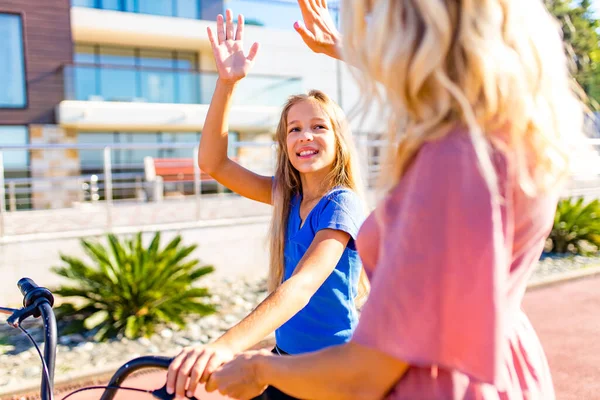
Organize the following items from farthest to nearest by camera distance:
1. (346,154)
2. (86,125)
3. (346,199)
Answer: (86,125) → (346,154) → (346,199)

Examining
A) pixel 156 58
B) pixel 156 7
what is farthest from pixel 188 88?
pixel 156 7

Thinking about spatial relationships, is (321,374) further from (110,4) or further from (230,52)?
(110,4)

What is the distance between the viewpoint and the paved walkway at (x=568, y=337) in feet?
14.1

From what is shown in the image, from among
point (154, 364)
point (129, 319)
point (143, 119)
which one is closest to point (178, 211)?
point (129, 319)

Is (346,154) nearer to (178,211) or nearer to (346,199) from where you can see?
(346,199)

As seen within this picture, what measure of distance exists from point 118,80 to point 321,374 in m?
17.0

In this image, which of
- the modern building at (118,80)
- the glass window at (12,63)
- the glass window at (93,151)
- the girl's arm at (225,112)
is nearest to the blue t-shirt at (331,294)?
the girl's arm at (225,112)

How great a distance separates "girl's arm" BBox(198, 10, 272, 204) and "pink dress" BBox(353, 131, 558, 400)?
123 centimetres

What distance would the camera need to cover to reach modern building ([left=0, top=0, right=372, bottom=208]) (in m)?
15.6

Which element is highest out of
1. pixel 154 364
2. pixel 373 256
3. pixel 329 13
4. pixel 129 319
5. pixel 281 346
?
pixel 329 13

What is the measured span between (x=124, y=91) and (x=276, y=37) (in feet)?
20.5

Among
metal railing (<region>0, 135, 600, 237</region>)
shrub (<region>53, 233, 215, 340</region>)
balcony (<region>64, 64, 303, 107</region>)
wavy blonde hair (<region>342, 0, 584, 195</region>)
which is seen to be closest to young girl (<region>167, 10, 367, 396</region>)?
wavy blonde hair (<region>342, 0, 584, 195</region>)

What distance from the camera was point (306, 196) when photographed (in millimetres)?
2232

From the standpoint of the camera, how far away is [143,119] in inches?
679
